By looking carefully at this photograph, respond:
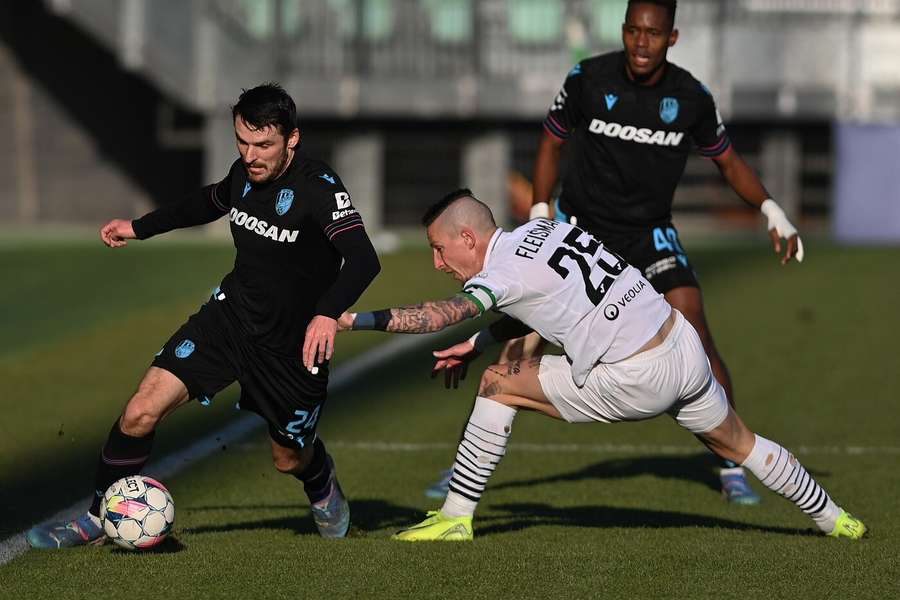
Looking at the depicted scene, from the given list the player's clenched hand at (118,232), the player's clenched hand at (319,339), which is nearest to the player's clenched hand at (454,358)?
the player's clenched hand at (319,339)

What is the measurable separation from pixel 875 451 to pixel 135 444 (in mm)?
5079

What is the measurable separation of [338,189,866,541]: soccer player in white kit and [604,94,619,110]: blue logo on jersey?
1828 mm

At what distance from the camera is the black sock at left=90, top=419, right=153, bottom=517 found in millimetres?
6941

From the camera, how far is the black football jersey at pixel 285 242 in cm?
675

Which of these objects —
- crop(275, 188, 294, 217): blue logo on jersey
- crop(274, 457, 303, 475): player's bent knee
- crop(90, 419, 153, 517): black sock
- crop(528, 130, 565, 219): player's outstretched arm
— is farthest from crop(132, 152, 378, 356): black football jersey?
crop(528, 130, 565, 219): player's outstretched arm

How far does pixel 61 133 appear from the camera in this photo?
31.5 metres

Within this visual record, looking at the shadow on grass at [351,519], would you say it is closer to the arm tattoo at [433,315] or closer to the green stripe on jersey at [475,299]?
the arm tattoo at [433,315]

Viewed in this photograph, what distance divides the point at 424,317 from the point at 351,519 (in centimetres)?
181

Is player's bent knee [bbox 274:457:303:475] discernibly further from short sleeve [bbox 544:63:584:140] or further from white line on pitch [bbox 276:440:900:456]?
white line on pitch [bbox 276:440:900:456]

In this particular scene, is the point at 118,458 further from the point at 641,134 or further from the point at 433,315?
the point at 641,134

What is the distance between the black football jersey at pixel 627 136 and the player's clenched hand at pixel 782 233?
514 mm

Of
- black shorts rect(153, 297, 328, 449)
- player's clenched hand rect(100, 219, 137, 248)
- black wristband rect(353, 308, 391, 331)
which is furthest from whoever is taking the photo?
player's clenched hand rect(100, 219, 137, 248)

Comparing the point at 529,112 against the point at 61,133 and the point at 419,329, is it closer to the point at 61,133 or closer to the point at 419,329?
the point at 61,133

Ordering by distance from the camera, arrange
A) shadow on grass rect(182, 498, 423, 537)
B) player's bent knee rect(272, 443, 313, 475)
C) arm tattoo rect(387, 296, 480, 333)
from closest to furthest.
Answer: arm tattoo rect(387, 296, 480, 333), player's bent knee rect(272, 443, 313, 475), shadow on grass rect(182, 498, 423, 537)
